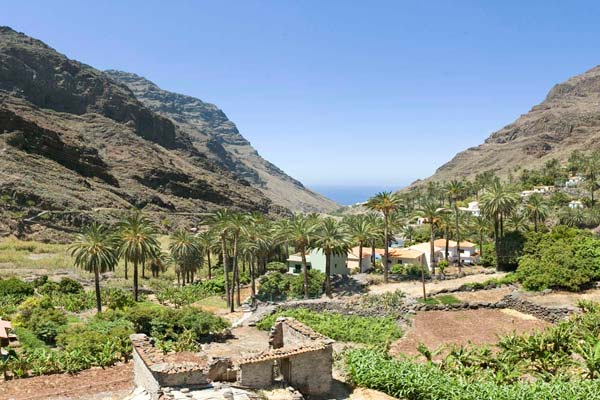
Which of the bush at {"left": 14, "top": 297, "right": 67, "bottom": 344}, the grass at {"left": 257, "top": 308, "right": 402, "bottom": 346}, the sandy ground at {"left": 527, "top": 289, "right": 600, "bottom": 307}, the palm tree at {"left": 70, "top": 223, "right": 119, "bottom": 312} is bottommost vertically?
the grass at {"left": 257, "top": 308, "right": 402, "bottom": 346}

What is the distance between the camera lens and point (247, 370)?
18.6m

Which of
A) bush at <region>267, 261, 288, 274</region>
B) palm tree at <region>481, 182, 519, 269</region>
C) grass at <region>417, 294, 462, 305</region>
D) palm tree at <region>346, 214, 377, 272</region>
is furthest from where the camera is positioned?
bush at <region>267, 261, 288, 274</region>

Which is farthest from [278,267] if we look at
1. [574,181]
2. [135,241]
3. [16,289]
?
[574,181]

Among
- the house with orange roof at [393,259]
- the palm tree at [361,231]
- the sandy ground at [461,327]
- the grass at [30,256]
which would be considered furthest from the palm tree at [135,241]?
the house with orange roof at [393,259]

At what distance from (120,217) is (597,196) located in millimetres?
105303

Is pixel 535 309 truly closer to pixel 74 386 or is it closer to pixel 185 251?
pixel 74 386

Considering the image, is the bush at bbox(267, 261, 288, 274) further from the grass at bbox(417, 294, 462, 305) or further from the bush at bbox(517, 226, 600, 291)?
the bush at bbox(517, 226, 600, 291)

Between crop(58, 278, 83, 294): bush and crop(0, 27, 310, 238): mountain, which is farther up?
crop(0, 27, 310, 238): mountain

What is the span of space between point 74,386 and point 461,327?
2550 cm

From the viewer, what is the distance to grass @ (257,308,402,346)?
104 feet

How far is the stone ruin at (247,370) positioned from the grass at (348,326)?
10.2 m

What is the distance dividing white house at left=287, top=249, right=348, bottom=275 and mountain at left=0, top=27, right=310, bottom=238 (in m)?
53.0

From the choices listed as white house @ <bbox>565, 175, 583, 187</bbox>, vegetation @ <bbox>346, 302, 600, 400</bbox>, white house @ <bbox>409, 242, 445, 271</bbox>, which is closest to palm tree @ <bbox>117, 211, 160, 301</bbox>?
vegetation @ <bbox>346, 302, 600, 400</bbox>

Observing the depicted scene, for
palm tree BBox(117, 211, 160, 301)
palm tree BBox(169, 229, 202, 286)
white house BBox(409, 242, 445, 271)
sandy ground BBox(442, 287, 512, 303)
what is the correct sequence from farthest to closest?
1. white house BBox(409, 242, 445, 271)
2. palm tree BBox(169, 229, 202, 286)
3. sandy ground BBox(442, 287, 512, 303)
4. palm tree BBox(117, 211, 160, 301)
